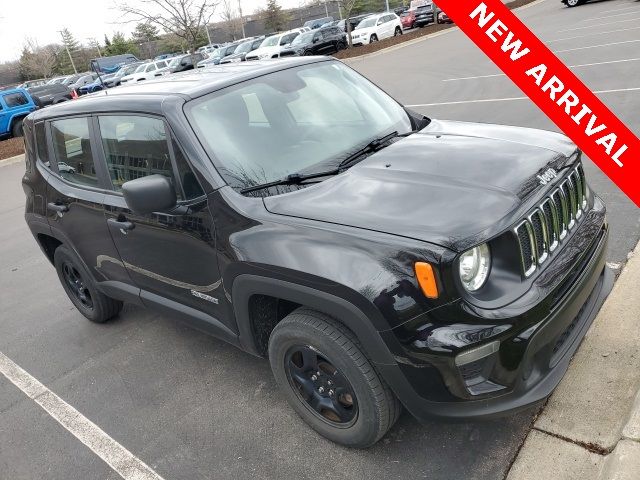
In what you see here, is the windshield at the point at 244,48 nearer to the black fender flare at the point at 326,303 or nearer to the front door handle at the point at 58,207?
the front door handle at the point at 58,207

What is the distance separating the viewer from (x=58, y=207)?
395 centimetres

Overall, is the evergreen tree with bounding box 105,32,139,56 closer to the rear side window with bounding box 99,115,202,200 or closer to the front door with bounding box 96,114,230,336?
the rear side window with bounding box 99,115,202,200

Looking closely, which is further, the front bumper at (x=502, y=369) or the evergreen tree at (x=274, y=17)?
the evergreen tree at (x=274, y=17)

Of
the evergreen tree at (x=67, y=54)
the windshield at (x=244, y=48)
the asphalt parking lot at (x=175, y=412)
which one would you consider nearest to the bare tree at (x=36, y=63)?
the evergreen tree at (x=67, y=54)

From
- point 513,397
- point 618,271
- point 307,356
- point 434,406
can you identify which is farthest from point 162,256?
point 618,271

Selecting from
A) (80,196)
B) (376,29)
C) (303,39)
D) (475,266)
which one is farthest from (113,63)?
(475,266)

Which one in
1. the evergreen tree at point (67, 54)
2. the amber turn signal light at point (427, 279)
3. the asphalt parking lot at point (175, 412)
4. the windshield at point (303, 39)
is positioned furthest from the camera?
the evergreen tree at point (67, 54)

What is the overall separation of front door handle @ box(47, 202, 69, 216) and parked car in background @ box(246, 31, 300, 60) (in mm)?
23253

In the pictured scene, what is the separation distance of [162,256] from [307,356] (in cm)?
117

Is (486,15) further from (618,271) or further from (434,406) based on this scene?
(434,406)

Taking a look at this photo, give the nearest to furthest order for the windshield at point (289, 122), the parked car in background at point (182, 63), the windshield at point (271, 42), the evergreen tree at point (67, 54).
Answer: the windshield at point (289, 122), the windshield at point (271, 42), the parked car in background at point (182, 63), the evergreen tree at point (67, 54)

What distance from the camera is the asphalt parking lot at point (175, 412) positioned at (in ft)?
8.61

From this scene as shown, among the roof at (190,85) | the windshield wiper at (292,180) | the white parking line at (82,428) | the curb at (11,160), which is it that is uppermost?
the roof at (190,85)

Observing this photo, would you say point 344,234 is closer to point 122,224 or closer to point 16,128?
point 122,224
